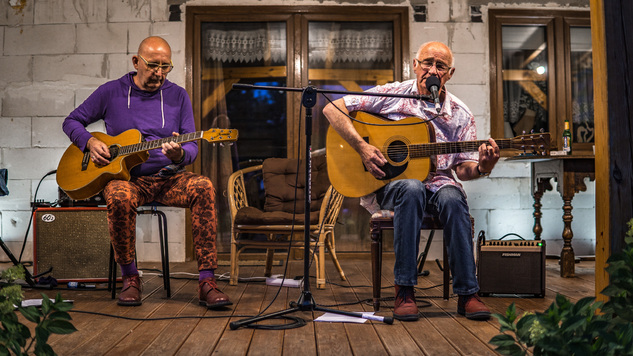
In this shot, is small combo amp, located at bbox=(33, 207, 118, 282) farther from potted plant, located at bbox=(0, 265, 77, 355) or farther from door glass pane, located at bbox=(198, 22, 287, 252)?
potted plant, located at bbox=(0, 265, 77, 355)

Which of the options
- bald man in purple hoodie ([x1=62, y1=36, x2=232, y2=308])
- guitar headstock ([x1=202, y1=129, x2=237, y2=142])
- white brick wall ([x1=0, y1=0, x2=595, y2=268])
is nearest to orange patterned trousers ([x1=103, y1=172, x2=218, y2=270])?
bald man in purple hoodie ([x1=62, y1=36, x2=232, y2=308])

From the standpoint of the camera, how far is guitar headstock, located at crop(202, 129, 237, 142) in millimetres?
2717

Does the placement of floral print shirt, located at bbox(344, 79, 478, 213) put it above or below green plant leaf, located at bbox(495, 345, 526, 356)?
above

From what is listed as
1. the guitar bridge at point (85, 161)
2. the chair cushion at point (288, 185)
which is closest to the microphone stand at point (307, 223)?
the guitar bridge at point (85, 161)

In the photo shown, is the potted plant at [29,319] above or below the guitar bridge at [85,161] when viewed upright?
below

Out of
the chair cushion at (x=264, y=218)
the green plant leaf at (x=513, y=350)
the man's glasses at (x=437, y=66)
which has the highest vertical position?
the man's glasses at (x=437, y=66)

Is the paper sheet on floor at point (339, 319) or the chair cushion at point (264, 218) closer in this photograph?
the paper sheet on floor at point (339, 319)

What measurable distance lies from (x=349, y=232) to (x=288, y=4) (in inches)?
78.7

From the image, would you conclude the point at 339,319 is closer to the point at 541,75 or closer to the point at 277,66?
the point at 277,66

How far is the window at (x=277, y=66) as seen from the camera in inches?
188

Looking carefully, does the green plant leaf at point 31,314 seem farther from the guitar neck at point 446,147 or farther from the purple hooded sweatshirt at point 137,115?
the guitar neck at point 446,147

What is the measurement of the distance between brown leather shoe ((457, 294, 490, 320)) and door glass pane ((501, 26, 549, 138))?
8.93 ft

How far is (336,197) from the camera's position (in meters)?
3.63

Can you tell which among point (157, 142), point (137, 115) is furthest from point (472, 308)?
point (137, 115)
